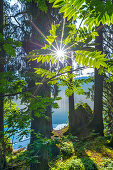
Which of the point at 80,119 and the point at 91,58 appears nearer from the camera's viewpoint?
the point at 91,58

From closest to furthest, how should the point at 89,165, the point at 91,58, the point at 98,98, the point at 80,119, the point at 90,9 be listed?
the point at 90,9 → the point at 91,58 → the point at 89,165 → the point at 98,98 → the point at 80,119

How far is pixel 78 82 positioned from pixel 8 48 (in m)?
1.26

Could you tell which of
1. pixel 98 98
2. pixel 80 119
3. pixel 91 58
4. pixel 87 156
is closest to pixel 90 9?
pixel 91 58

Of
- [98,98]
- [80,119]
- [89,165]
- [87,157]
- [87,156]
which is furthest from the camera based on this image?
[80,119]

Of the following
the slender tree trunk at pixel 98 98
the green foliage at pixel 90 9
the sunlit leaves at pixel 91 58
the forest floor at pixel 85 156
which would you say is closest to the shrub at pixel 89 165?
the forest floor at pixel 85 156

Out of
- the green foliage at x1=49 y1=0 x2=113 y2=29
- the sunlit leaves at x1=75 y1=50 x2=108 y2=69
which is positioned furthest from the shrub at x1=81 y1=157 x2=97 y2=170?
the green foliage at x1=49 y1=0 x2=113 y2=29

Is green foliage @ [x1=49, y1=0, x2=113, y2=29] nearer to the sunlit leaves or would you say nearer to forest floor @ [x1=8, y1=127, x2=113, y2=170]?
the sunlit leaves

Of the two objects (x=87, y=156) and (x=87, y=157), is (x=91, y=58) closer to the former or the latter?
(x=87, y=157)

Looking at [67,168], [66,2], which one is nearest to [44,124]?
[67,168]

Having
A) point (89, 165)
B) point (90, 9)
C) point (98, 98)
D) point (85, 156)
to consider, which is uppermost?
point (90, 9)

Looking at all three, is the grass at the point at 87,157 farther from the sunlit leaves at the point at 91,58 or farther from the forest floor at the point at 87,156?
the sunlit leaves at the point at 91,58

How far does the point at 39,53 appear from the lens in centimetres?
129

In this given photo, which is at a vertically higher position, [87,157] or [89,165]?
[89,165]

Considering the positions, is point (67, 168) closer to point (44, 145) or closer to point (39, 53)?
point (44, 145)
